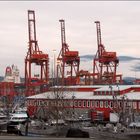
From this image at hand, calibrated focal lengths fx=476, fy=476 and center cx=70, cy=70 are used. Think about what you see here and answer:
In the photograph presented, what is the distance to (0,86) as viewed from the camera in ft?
414

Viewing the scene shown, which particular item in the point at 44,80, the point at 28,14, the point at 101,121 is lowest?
the point at 101,121

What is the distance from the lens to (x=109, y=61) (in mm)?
110688

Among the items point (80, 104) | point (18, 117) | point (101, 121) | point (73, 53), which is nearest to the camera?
point (18, 117)

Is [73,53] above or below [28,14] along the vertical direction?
below

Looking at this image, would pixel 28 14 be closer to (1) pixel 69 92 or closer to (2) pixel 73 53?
(2) pixel 73 53

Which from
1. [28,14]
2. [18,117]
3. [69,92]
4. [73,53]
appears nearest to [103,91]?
[69,92]

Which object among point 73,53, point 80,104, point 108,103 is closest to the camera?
point 108,103

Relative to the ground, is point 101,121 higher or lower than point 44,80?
lower

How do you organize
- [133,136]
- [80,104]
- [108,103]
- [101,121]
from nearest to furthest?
1. [133,136]
2. [101,121]
3. [108,103]
4. [80,104]

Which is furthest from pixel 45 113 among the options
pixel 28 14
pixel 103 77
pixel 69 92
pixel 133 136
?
pixel 103 77

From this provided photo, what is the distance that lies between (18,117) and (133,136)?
27.2 m

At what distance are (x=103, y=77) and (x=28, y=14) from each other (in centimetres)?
2616

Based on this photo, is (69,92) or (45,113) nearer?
(45,113)

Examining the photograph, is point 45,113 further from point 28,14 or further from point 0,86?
point 0,86
